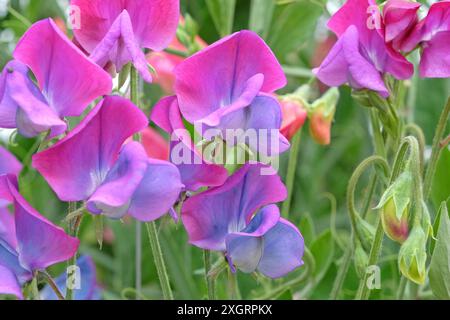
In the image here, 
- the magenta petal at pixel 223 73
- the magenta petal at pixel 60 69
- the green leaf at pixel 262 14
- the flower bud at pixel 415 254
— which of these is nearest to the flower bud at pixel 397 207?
the flower bud at pixel 415 254

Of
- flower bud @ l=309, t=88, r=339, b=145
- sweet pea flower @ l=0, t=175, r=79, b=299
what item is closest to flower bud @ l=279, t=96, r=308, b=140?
flower bud @ l=309, t=88, r=339, b=145

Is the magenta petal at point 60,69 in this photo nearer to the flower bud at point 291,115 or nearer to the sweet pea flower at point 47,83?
the sweet pea flower at point 47,83

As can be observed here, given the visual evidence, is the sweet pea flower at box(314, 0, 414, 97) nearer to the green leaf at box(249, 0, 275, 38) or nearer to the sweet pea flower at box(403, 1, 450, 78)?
the sweet pea flower at box(403, 1, 450, 78)

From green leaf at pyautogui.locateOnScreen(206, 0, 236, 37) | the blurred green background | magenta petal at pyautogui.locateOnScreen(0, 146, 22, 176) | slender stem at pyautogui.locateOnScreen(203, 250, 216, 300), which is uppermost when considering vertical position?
green leaf at pyautogui.locateOnScreen(206, 0, 236, 37)

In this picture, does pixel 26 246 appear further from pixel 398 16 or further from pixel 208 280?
pixel 398 16

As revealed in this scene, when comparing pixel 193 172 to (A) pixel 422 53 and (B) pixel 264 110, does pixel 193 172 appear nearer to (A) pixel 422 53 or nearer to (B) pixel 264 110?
(B) pixel 264 110

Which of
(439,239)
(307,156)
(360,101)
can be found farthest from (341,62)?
(307,156)

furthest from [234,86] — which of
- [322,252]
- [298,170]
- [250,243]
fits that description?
[298,170]
